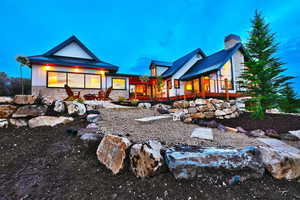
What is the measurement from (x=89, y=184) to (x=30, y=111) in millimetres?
2657

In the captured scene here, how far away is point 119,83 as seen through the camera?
35.6ft

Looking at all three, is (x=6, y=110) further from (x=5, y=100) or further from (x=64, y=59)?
(x=64, y=59)

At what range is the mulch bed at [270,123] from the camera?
3.96 meters

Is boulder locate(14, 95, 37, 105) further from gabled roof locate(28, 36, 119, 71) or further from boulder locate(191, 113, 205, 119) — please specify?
gabled roof locate(28, 36, 119, 71)

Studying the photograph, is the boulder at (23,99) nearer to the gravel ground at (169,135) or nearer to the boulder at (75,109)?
the boulder at (75,109)

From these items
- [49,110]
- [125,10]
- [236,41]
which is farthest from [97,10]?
[49,110]

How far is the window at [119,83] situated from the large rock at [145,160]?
939 cm

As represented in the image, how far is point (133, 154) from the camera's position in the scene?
180cm

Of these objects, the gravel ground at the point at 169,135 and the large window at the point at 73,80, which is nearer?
the gravel ground at the point at 169,135

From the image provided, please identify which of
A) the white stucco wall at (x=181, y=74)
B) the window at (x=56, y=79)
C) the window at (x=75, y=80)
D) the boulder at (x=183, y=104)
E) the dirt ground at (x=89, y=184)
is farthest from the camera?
the white stucco wall at (x=181, y=74)

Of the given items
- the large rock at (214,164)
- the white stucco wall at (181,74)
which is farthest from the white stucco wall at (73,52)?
the large rock at (214,164)

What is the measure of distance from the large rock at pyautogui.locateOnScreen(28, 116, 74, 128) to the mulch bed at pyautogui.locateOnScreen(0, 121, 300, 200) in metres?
0.82

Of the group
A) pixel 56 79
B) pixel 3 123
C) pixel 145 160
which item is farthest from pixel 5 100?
pixel 56 79

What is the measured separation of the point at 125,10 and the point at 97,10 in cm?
1468
